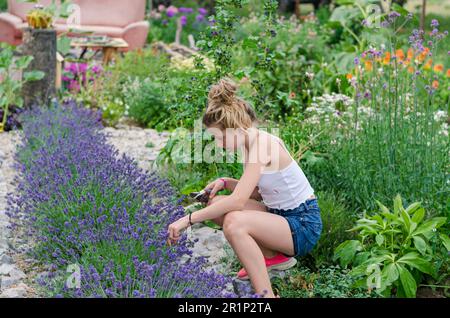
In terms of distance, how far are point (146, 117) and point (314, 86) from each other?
1561 millimetres

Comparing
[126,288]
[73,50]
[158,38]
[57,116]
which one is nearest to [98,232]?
[126,288]

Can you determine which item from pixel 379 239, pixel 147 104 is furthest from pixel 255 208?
pixel 147 104

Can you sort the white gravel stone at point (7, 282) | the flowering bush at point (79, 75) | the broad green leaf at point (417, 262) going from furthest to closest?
the flowering bush at point (79, 75) → the white gravel stone at point (7, 282) → the broad green leaf at point (417, 262)

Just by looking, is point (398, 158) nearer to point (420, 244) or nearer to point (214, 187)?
point (420, 244)

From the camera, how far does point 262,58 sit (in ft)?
15.5

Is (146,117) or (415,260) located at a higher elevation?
(415,260)

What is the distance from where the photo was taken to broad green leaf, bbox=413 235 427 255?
327 cm

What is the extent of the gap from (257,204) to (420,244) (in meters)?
0.73

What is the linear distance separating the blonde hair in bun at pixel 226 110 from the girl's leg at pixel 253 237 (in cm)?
37

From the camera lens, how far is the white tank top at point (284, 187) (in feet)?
11.0

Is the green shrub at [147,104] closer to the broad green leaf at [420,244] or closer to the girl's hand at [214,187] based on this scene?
the girl's hand at [214,187]

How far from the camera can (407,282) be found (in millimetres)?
3201

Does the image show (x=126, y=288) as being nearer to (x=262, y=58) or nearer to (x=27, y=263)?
(x=27, y=263)

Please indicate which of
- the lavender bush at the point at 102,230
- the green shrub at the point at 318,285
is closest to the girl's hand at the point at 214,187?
the lavender bush at the point at 102,230
